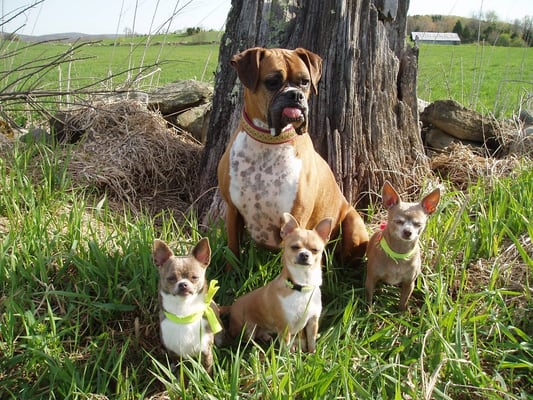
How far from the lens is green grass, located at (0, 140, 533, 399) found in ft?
8.29

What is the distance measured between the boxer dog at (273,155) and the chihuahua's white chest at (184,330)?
2.80ft

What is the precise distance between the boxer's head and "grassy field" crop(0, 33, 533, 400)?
3.35 ft

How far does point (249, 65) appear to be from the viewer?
10.1ft

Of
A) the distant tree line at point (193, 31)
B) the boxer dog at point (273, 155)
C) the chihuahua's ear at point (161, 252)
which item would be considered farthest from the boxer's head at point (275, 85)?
the distant tree line at point (193, 31)

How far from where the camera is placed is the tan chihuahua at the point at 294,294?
107 inches

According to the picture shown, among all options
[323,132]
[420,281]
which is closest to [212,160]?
[323,132]

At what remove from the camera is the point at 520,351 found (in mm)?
2811

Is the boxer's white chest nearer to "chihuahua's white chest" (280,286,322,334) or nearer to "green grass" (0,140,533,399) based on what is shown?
"green grass" (0,140,533,399)

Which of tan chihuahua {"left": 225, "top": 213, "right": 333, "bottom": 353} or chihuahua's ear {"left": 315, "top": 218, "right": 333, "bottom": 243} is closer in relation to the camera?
tan chihuahua {"left": 225, "top": 213, "right": 333, "bottom": 353}

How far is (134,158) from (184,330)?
2.61m

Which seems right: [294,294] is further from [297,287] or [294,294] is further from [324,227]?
[324,227]

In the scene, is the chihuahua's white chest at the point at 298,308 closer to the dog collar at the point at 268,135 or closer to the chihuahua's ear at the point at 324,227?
the chihuahua's ear at the point at 324,227

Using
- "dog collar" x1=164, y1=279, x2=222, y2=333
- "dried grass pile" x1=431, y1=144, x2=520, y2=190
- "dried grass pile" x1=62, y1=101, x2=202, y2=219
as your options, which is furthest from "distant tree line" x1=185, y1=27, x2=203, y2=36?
"dog collar" x1=164, y1=279, x2=222, y2=333

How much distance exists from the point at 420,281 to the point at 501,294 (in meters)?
0.50
